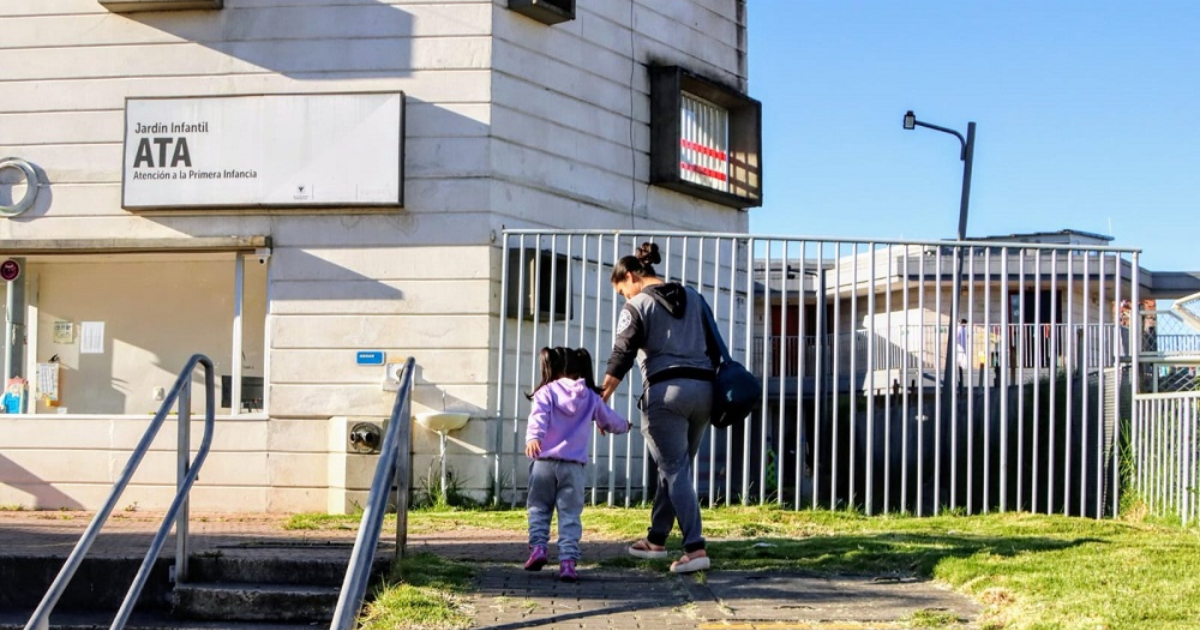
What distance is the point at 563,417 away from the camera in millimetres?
7637

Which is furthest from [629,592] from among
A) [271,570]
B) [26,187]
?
[26,187]

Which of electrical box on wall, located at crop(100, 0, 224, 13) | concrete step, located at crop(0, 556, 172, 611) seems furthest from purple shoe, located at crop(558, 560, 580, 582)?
electrical box on wall, located at crop(100, 0, 224, 13)

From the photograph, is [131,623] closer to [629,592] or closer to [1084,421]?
[629,592]

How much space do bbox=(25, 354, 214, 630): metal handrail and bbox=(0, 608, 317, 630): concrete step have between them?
0.57 feet

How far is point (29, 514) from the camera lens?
11.9 metres

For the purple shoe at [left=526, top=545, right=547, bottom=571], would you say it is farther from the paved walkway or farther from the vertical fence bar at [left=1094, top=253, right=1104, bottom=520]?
the vertical fence bar at [left=1094, top=253, right=1104, bottom=520]

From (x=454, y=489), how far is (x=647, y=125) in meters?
4.15

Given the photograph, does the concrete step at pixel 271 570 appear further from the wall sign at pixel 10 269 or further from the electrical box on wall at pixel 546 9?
the wall sign at pixel 10 269

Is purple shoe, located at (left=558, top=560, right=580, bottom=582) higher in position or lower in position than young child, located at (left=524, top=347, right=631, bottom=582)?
lower

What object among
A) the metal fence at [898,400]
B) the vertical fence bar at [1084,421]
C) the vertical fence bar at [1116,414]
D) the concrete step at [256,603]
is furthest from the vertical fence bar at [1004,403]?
the concrete step at [256,603]

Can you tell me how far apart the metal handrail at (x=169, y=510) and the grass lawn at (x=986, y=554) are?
124 cm

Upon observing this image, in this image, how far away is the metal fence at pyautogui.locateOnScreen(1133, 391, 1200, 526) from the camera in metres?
9.92

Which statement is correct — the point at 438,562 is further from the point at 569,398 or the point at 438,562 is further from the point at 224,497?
the point at 224,497

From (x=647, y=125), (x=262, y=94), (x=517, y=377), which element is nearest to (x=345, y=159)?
(x=262, y=94)
